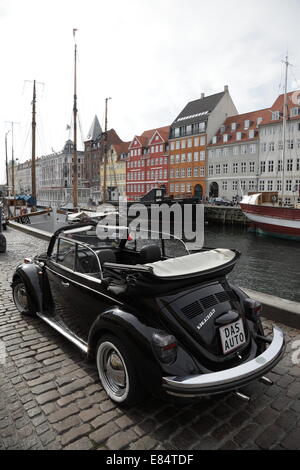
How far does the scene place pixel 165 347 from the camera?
105 inches

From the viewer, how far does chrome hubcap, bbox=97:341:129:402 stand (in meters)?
3.03

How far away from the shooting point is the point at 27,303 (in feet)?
16.9

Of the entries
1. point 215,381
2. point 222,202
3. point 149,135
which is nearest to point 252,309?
point 215,381

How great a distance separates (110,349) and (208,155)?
61507 millimetres

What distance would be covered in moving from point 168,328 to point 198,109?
67.9 meters

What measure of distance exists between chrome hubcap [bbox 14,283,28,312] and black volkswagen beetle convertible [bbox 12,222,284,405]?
5.45 ft

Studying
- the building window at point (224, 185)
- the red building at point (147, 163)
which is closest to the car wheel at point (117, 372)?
the building window at point (224, 185)

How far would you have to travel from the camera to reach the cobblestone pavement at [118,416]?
2.59 m

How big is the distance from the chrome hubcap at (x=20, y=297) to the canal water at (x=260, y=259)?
403 inches

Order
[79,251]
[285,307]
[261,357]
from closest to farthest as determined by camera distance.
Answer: [261,357], [79,251], [285,307]

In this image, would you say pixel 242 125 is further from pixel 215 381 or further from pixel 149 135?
pixel 215 381

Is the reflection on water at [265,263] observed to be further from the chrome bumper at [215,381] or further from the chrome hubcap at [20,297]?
the chrome bumper at [215,381]
